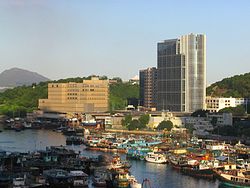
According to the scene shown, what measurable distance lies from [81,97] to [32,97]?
1135 cm

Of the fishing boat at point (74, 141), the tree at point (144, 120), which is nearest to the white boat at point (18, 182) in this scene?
the fishing boat at point (74, 141)

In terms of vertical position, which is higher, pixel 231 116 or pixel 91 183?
pixel 231 116

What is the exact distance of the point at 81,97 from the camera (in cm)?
4666

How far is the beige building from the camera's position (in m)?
46.3

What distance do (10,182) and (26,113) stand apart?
35.7 meters

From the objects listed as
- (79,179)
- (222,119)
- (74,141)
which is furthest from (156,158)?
(222,119)

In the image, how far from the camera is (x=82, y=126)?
130 feet

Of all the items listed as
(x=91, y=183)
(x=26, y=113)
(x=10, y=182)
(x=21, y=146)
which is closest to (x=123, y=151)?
(x=21, y=146)

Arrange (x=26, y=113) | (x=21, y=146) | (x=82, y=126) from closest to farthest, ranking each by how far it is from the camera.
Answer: (x=21, y=146) → (x=82, y=126) → (x=26, y=113)

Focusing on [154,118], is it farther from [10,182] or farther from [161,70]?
[10,182]

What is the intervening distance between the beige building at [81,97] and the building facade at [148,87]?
12.2 ft

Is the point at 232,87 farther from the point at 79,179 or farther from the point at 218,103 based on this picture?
the point at 79,179

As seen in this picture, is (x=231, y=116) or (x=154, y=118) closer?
(x=231, y=116)

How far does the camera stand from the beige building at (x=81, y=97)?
1825 inches
